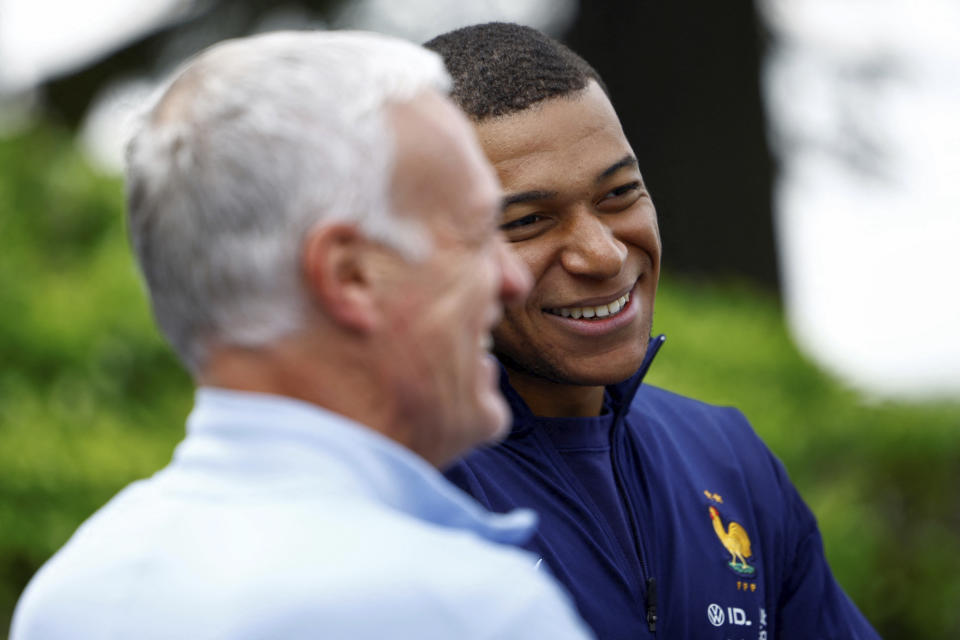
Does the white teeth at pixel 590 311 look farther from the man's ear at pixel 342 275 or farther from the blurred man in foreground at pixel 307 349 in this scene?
the man's ear at pixel 342 275

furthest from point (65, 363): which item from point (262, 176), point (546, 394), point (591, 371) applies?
point (262, 176)

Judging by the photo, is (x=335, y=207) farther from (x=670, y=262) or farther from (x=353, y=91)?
(x=670, y=262)

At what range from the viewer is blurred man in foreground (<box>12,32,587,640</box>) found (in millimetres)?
1287

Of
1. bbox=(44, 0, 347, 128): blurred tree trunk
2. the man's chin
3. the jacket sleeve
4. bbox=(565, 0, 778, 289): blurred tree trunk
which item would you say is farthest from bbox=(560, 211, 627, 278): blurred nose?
bbox=(565, 0, 778, 289): blurred tree trunk

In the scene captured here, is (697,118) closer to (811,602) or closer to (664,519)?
(811,602)

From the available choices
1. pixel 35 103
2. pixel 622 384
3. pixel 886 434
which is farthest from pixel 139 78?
pixel 622 384

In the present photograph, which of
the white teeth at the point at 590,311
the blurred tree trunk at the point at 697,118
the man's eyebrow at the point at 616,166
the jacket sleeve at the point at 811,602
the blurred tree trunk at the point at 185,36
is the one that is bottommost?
the blurred tree trunk at the point at 697,118

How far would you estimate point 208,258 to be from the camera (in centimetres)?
142

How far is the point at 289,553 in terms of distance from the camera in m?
1.28

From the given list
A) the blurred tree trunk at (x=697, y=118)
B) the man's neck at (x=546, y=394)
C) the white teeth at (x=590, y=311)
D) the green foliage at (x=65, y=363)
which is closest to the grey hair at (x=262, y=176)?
the white teeth at (x=590, y=311)

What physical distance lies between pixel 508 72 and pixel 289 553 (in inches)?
49.8

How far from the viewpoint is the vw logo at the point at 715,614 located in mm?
2305

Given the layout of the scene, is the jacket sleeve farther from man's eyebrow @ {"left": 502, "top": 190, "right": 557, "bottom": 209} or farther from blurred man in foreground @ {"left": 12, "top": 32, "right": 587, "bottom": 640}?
Answer: blurred man in foreground @ {"left": 12, "top": 32, "right": 587, "bottom": 640}

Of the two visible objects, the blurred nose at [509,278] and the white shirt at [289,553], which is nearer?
the white shirt at [289,553]
